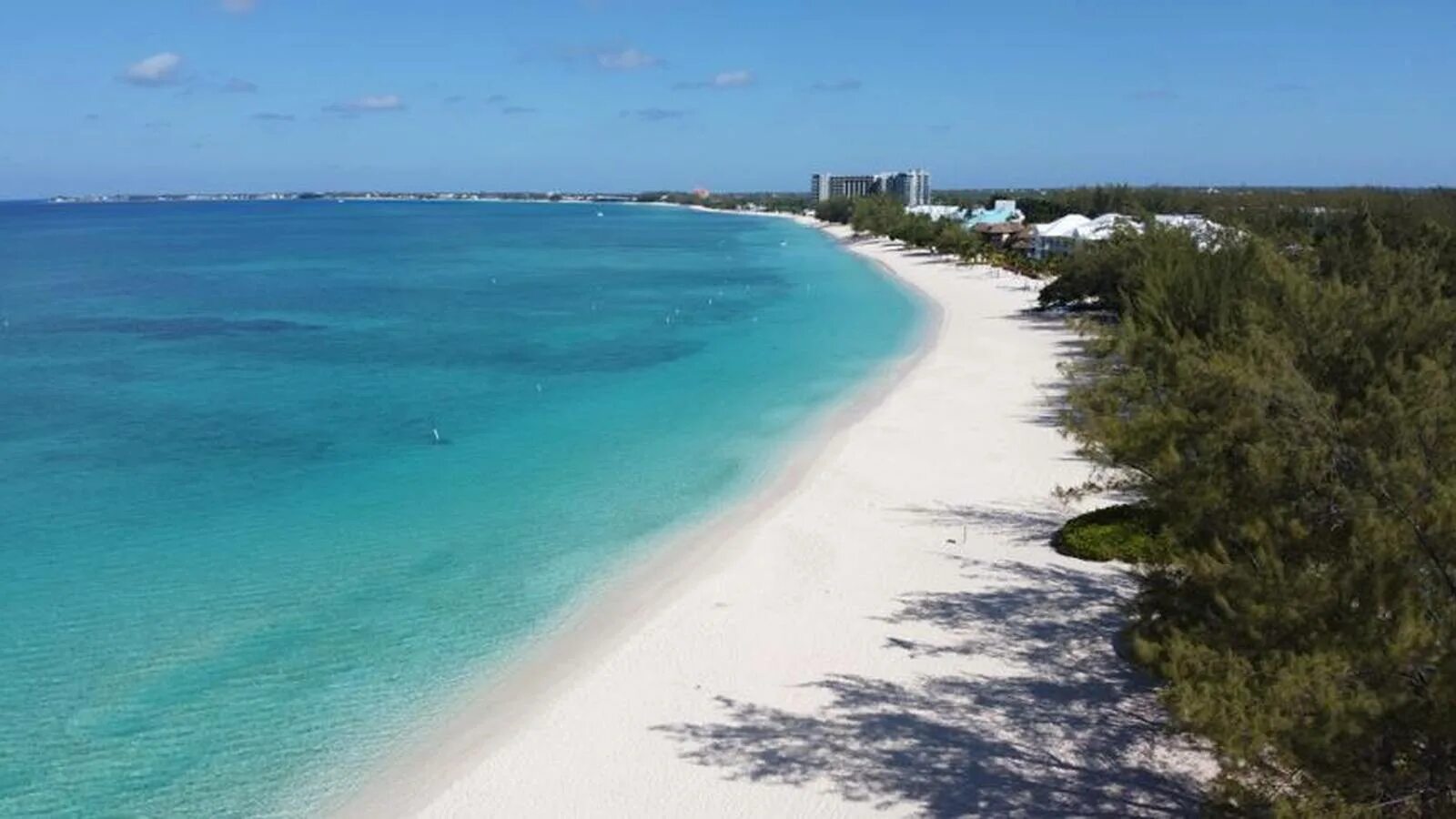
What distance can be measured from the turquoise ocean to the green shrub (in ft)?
26.6

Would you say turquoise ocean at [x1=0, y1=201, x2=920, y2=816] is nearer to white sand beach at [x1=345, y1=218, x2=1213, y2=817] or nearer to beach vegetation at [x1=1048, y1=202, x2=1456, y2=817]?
white sand beach at [x1=345, y1=218, x2=1213, y2=817]

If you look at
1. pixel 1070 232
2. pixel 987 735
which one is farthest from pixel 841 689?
pixel 1070 232

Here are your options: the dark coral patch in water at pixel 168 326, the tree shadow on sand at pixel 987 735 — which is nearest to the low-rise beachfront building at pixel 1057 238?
Answer: the dark coral patch in water at pixel 168 326

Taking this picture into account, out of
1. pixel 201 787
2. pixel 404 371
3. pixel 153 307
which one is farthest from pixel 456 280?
pixel 201 787

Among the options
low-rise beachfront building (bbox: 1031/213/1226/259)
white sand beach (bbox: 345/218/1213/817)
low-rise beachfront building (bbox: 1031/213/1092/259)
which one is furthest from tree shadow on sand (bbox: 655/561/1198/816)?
low-rise beachfront building (bbox: 1031/213/1092/259)

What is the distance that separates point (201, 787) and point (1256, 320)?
48.2 feet

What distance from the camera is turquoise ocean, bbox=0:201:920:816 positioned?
14.8 m

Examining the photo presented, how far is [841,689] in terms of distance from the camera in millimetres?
15156

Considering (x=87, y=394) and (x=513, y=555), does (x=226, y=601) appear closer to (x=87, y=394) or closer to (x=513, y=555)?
(x=513, y=555)

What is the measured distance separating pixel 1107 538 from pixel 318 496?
60.0 feet

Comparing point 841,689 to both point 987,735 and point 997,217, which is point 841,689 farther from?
point 997,217

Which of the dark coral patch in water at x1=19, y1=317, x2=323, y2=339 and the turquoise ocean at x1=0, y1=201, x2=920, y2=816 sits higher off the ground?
the dark coral patch in water at x1=19, y1=317, x2=323, y2=339

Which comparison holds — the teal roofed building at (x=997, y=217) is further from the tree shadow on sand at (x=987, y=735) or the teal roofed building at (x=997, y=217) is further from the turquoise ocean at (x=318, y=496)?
the tree shadow on sand at (x=987, y=735)

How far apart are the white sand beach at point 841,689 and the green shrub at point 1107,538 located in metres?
0.39
